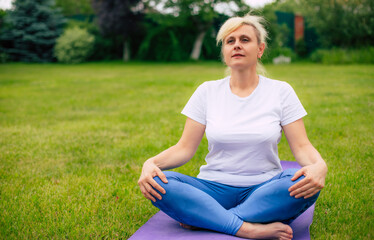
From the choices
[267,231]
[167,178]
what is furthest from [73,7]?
→ [267,231]

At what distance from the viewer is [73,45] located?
21.5 meters

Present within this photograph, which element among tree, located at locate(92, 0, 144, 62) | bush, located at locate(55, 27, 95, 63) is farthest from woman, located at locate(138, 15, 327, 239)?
bush, located at locate(55, 27, 95, 63)

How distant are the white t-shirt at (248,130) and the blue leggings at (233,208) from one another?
5.5 inches

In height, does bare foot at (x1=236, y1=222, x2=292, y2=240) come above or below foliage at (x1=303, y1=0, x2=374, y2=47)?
below

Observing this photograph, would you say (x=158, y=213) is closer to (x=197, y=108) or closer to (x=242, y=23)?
(x=197, y=108)

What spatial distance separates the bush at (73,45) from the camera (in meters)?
21.3

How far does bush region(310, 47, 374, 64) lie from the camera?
15.3m

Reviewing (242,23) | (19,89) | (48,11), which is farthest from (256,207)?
(48,11)

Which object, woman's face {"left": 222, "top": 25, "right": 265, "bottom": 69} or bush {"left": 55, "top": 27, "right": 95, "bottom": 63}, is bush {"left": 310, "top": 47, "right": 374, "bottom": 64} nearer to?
bush {"left": 55, "top": 27, "right": 95, "bottom": 63}

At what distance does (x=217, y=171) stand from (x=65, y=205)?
1.28 metres

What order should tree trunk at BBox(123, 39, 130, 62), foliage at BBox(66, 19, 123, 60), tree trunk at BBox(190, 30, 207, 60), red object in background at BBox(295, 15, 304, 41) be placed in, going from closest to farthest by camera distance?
1. red object in background at BBox(295, 15, 304, 41)
2. tree trunk at BBox(190, 30, 207, 60)
3. tree trunk at BBox(123, 39, 130, 62)
4. foliage at BBox(66, 19, 123, 60)

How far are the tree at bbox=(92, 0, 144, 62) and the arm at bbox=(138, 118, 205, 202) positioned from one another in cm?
1998

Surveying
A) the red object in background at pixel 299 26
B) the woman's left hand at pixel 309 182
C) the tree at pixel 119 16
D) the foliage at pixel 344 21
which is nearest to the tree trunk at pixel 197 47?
the tree at pixel 119 16

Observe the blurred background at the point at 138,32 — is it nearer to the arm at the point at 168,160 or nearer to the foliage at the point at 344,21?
the foliage at the point at 344,21
